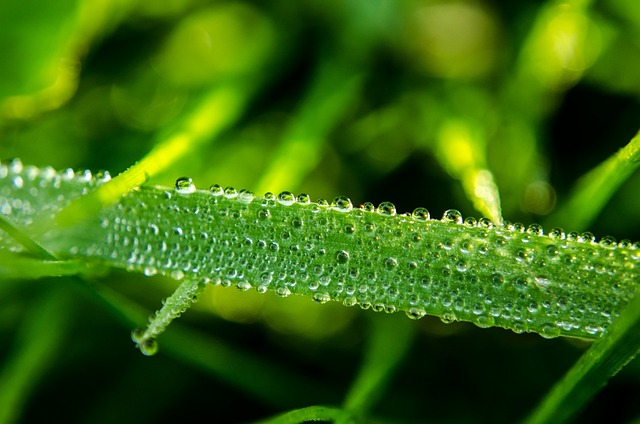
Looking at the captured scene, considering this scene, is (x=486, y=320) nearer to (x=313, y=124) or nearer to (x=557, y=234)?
(x=557, y=234)

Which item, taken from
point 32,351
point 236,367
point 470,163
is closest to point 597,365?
point 470,163

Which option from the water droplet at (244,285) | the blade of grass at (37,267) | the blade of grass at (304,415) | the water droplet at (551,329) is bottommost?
the blade of grass at (304,415)

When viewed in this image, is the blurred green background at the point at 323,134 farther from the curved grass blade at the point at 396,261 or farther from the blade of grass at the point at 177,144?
the curved grass blade at the point at 396,261

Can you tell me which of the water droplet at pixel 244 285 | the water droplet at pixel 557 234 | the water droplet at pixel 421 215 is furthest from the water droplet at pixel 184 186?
the water droplet at pixel 557 234

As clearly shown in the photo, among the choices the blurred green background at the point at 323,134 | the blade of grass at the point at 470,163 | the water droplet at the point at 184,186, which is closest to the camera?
the water droplet at the point at 184,186

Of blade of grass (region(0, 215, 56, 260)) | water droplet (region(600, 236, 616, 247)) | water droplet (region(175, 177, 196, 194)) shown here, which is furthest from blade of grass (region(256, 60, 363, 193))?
water droplet (region(600, 236, 616, 247))

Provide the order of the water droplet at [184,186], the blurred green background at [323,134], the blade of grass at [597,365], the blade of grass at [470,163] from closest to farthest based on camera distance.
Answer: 1. the blade of grass at [597,365]
2. the water droplet at [184,186]
3. the blade of grass at [470,163]
4. the blurred green background at [323,134]
